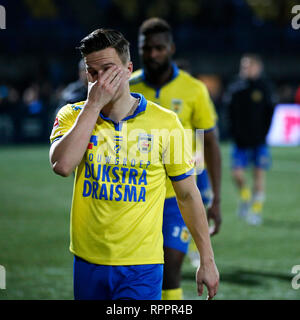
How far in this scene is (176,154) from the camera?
11.4ft

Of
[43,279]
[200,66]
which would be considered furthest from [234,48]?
[43,279]

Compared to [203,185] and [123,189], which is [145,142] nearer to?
[123,189]

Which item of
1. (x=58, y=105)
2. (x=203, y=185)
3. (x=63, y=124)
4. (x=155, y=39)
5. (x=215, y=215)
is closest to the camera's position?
(x=63, y=124)

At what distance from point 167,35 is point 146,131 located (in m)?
2.12

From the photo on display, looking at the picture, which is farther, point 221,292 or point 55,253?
point 55,253

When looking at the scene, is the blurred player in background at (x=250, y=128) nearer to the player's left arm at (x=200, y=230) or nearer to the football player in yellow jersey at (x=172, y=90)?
the football player in yellow jersey at (x=172, y=90)

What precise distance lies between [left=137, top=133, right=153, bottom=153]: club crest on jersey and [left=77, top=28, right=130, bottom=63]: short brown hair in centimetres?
39

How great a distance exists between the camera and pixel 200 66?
1328 inches

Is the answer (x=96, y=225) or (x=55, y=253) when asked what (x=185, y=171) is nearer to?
(x=96, y=225)

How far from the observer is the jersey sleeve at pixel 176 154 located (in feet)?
11.3

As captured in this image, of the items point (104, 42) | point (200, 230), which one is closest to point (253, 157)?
point (200, 230)

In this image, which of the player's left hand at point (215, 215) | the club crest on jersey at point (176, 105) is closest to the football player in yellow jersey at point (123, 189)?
the player's left hand at point (215, 215)

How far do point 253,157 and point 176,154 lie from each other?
807 cm

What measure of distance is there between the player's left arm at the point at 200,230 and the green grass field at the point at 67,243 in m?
3.10
